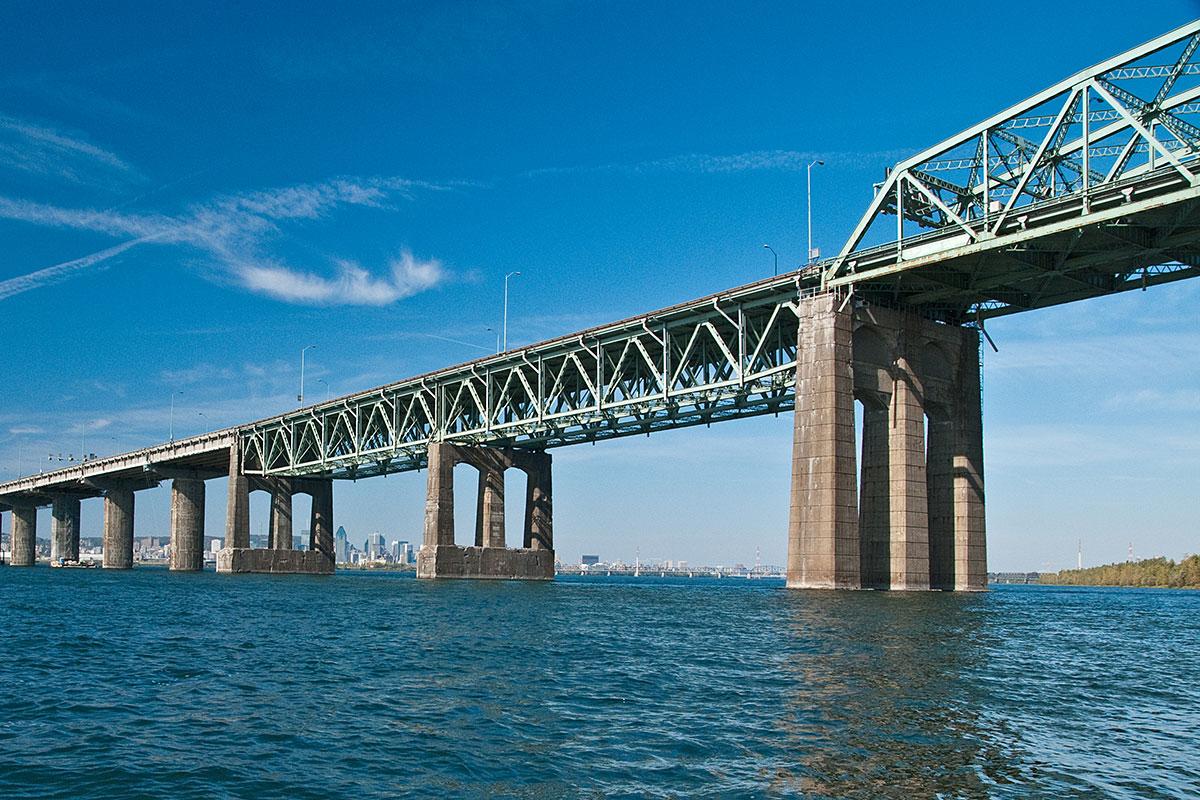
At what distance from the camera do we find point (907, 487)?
65.6 metres

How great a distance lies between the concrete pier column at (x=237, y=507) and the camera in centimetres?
13038

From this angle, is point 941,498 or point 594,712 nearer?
point 594,712

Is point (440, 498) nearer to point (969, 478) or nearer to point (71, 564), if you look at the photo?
point (969, 478)

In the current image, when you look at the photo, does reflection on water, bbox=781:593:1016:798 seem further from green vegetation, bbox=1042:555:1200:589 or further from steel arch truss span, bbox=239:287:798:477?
green vegetation, bbox=1042:555:1200:589

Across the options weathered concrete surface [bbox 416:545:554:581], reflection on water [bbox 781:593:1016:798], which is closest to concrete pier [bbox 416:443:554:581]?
weathered concrete surface [bbox 416:545:554:581]

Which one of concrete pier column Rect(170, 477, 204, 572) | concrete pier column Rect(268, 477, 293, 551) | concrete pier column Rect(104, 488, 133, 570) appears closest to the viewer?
concrete pier column Rect(268, 477, 293, 551)

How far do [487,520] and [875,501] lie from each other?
4292cm

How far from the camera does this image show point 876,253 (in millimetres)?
63938

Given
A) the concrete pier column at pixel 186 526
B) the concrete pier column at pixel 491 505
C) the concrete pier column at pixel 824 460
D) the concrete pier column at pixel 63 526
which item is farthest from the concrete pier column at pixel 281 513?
the concrete pier column at pixel 824 460

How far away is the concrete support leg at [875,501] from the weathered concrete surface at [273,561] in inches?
3224

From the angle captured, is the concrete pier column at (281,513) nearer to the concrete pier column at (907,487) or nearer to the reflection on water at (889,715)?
the concrete pier column at (907,487)

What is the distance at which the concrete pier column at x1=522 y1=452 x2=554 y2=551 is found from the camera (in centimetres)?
10462

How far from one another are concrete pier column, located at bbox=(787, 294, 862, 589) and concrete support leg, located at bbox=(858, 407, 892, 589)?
209 inches

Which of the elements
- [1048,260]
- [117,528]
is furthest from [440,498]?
[117,528]
